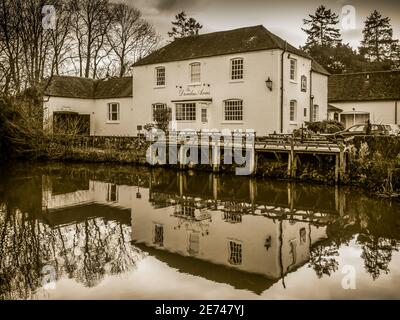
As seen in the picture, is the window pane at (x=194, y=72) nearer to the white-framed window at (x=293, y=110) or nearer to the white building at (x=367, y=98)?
the white-framed window at (x=293, y=110)

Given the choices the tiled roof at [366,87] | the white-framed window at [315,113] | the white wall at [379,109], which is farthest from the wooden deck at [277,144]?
the tiled roof at [366,87]

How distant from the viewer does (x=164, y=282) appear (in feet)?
24.9

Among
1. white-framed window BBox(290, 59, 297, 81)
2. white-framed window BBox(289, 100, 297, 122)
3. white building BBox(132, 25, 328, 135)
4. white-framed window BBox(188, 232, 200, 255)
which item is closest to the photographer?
white-framed window BBox(188, 232, 200, 255)

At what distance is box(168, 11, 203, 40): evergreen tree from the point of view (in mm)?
46469

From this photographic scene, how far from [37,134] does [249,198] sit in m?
16.1

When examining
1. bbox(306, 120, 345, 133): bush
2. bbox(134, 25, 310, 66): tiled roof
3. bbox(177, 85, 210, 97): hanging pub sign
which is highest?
bbox(134, 25, 310, 66): tiled roof

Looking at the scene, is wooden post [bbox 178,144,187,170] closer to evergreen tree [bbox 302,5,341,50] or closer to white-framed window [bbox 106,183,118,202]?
white-framed window [bbox 106,183,118,202]

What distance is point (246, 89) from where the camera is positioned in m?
24.1

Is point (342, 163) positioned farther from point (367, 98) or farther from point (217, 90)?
point (367, 98)

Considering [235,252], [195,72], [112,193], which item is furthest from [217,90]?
[235,252]

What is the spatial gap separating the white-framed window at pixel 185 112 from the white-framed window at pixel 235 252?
1648cm

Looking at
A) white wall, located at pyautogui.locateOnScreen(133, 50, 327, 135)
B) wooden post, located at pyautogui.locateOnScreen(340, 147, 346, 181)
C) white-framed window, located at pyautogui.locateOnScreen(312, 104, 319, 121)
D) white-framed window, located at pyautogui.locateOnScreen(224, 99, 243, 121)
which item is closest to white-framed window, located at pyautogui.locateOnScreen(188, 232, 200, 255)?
wooden post, located at pyautogui.locateOnScreen(340, 147, 346, 181)

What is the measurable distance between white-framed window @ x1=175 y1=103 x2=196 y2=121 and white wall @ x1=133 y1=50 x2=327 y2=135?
1.05 feet
